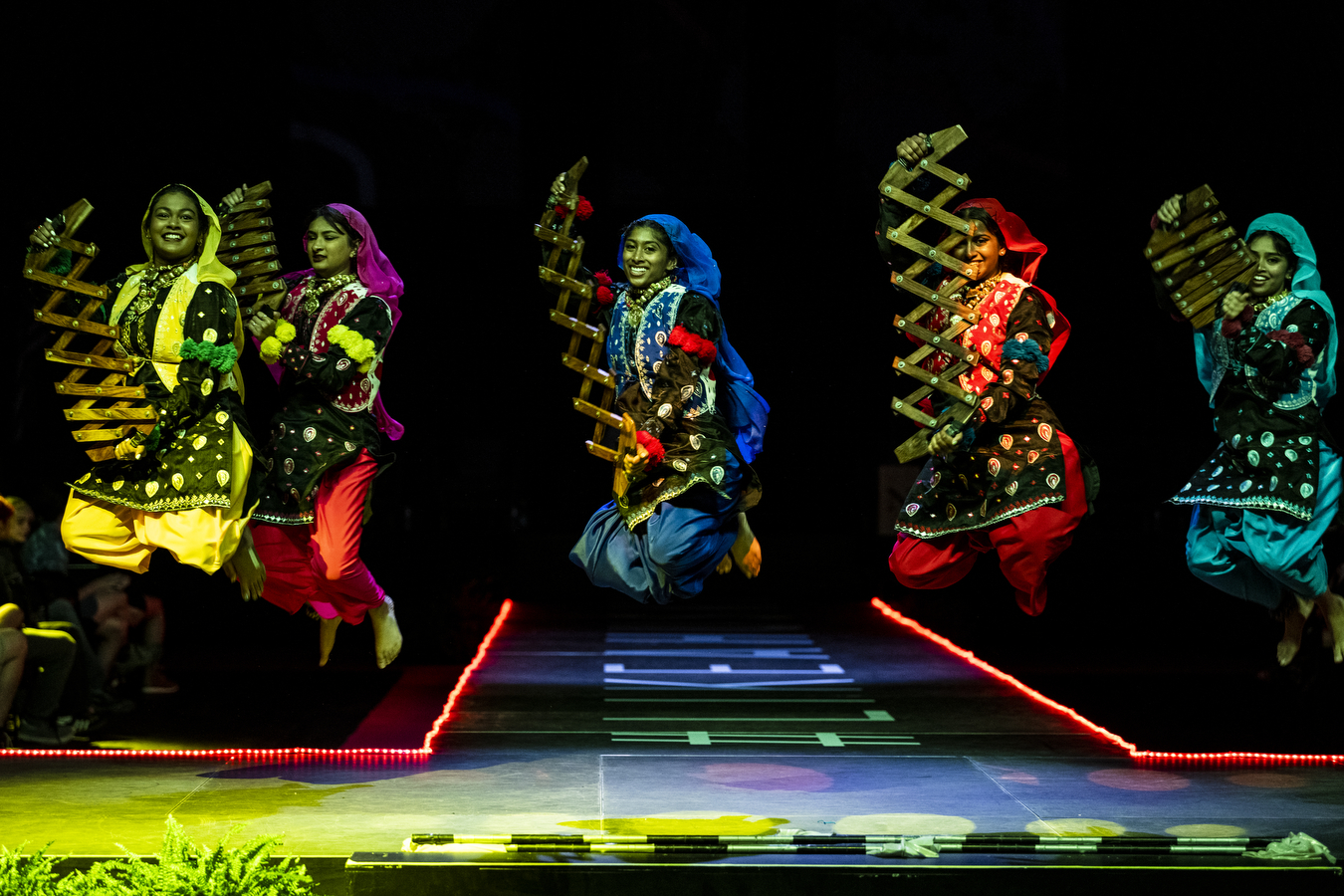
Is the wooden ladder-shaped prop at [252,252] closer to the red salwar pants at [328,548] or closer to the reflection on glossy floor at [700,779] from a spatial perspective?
the red salwar pants at [328,548]

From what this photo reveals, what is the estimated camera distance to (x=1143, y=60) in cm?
887

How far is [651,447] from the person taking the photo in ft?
16.7

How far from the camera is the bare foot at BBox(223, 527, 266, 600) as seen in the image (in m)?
5.18

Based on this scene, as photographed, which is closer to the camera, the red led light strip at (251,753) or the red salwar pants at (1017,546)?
the red salwar pants at (1017,546)

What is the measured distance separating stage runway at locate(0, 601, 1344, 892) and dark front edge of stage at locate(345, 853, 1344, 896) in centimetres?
10

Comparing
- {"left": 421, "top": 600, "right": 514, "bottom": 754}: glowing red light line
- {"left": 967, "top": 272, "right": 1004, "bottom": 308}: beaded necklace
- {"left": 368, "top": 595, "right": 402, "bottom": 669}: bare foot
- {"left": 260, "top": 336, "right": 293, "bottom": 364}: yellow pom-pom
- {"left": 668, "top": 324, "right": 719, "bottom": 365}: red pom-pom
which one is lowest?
{"left": 421, "top": 600, "right": 514, "bottom": 754}: glowing red light line

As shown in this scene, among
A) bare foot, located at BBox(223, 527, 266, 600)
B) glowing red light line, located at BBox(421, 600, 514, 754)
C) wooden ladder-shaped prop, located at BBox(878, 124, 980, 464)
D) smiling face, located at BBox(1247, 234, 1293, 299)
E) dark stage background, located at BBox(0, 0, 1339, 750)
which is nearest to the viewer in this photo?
wooden ladder-shaped prop, located at BBox(878, 124, 980, 464)

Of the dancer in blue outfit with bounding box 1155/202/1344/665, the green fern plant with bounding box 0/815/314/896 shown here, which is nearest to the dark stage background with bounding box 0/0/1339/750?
the dancer in blue outfit with bounding box 1155/202/1344/665

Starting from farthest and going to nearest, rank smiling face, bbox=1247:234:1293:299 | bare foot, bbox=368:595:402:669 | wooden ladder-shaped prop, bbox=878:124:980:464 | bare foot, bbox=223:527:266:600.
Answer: bare foot, bbox=368:595:402:669
smiling face, bbox=1247:234:1293:299
bare foot, bbox=223:527:266:600
wooden ladder-shaped prop, bbox=878:124:980:464

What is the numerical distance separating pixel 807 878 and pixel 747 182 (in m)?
5.65

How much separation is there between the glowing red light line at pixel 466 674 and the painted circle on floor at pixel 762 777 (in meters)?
1.30

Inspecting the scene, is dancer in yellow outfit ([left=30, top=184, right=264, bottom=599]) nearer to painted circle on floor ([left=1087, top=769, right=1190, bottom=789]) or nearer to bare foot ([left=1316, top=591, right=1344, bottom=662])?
bare foot ([left=1316, top=591, right=1344, bottom=662])

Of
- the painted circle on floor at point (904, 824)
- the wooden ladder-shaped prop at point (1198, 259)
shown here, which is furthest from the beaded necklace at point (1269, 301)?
the painted circle on floor at point (904, 824)

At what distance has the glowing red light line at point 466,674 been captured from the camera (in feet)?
25.4
